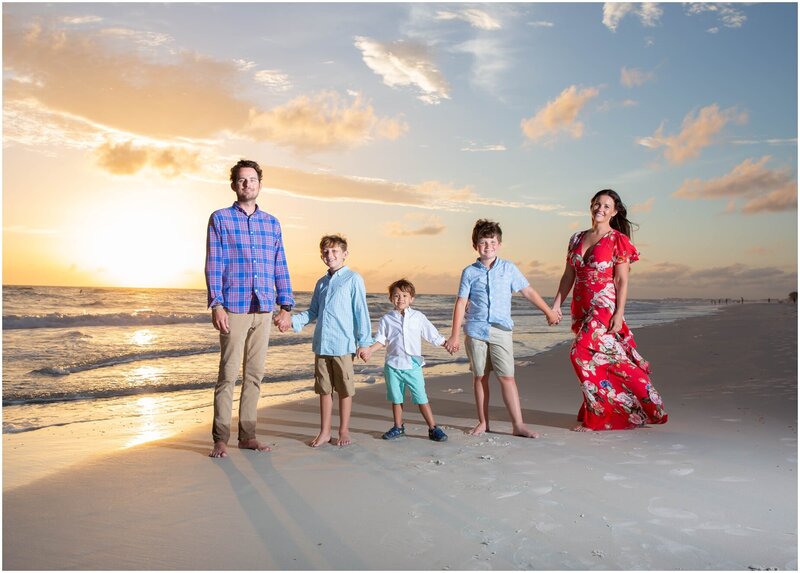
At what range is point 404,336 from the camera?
5434mm

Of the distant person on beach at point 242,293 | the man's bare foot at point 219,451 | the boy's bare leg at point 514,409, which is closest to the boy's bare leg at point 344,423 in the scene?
the distant person on beach at point 242,293

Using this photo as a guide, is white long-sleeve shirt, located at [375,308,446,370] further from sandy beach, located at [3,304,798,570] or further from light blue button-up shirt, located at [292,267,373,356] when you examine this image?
sandy beach, located at [3,304,798,570]

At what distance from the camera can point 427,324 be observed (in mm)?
5590

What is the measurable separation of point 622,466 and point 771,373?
18.1 ft

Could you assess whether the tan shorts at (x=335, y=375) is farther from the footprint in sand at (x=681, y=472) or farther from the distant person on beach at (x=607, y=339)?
the footprint in sand at (x=681, y=472)

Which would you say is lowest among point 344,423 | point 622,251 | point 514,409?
point 344,423

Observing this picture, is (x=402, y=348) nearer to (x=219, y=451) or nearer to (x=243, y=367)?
(x=243, y=367)

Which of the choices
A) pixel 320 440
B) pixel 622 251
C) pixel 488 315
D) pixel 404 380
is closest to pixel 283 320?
pixel 320 440

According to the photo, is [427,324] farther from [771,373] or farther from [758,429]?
[771,373]

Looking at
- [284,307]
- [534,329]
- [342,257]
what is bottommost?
[534,329]

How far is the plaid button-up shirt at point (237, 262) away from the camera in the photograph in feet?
16.3

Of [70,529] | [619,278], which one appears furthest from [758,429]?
[70,529]

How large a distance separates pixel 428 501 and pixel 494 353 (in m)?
1.99

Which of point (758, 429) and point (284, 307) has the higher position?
point (284, 307)
